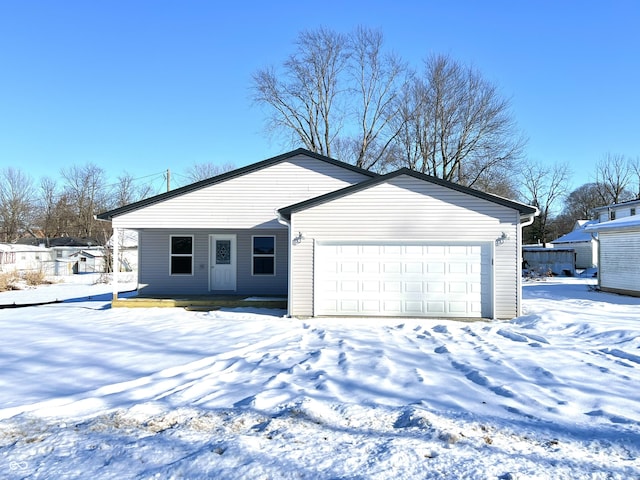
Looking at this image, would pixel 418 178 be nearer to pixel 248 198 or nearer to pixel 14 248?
pixel 248 198

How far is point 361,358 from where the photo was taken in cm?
708

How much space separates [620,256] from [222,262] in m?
15.7

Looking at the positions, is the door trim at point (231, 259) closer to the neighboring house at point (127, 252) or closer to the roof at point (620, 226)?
the roof at point (620, 226)

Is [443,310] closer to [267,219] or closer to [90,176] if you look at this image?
[267,219]

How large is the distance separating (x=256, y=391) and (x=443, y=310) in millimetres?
7300

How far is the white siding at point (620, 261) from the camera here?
16609mm

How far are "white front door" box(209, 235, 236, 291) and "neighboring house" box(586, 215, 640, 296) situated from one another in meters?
15.0

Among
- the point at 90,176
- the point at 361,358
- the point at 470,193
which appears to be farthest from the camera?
the point at 90,176

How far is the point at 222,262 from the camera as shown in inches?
599

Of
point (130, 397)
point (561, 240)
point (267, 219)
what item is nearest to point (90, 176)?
point (267, 219)

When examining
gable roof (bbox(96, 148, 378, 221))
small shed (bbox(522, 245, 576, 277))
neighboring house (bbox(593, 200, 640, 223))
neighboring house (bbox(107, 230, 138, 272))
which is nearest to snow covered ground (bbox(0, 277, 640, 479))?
gable roof (bbox(96, 148, 378, 221))

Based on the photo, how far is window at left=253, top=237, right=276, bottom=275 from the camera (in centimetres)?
1501

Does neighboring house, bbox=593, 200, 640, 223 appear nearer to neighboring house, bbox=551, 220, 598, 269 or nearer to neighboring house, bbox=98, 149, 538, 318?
neighboring house, bbox=551, 220, 598, 269

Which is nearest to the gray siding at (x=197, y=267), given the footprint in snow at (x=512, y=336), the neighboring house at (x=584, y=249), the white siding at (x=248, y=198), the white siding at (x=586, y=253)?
the white siding at (x=248, y=198)
